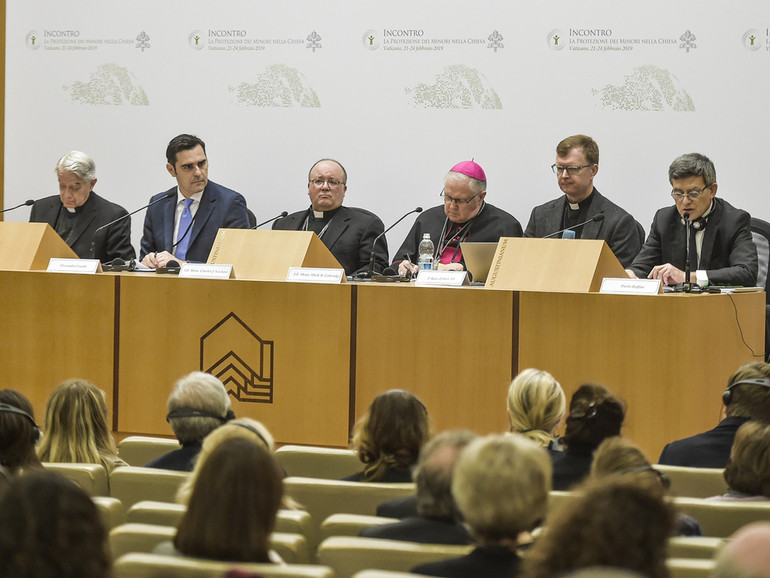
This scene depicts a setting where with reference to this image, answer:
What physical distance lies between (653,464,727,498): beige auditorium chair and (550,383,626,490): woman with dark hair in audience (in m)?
0.19

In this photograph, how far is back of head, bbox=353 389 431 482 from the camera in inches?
113

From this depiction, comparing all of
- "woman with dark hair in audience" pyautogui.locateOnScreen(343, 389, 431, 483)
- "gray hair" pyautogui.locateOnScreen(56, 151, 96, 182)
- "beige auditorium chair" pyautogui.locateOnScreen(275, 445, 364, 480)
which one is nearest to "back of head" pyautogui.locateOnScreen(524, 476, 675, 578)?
"woman with dark hair in audience" pyautogui.locateOnScreen(343, 389, 431, 483)

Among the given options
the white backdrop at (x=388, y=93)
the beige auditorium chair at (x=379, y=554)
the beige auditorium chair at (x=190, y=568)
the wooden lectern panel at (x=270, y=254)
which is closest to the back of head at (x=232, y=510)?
the beige auditorium chair at (x=190, y=568)

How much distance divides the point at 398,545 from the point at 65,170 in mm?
4951

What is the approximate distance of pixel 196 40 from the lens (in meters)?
7.57

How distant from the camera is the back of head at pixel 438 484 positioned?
2205mm

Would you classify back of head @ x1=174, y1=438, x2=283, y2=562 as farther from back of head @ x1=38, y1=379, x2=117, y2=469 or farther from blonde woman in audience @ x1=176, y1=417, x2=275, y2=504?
back of head @ x1=38, y1=379, x2=117, y2=469

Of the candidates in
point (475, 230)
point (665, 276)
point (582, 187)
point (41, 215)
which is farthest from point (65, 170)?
point (665, 276)

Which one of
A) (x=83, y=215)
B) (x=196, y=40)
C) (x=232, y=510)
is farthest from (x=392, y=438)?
(x=196, y=40)

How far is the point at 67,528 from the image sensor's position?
154 cm

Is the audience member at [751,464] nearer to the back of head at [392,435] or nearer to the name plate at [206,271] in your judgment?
the back of head at [392,435]

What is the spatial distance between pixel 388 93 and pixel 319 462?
4.48 metres

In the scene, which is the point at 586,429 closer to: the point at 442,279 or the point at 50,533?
the point at 442,279

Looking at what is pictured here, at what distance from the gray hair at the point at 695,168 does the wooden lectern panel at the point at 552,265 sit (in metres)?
1.02
